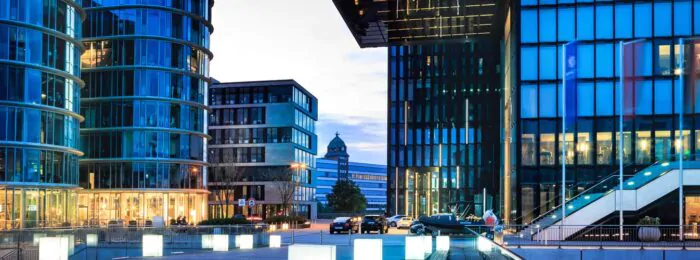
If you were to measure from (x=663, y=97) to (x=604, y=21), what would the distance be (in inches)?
240

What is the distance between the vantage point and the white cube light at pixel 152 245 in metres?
31.6

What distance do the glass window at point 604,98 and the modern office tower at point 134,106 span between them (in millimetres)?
42714

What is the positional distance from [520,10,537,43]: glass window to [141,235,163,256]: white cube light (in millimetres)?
31373

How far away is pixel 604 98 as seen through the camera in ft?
176

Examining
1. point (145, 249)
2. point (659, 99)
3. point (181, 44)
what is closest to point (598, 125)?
point (659, 99)

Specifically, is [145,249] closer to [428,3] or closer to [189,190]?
[428,3]

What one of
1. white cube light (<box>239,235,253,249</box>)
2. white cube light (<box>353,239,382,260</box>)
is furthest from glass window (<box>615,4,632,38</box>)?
white cube light (<box>353,239,382,260</box>)

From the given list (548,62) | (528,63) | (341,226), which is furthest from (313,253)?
(341,226)

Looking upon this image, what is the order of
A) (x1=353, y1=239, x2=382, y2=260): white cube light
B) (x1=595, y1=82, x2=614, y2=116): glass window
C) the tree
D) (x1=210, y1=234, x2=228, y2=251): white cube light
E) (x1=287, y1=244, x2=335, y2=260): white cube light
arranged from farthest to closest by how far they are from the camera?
the tree
(x1=595, y1=82, x2=614, y2=116): glass window
(x1=210, y1=234, x2=228, y2=251): white cube light
(x1=353, y1=239, x2=382, y2=260): white cube light
(x1=287, y1=244, x2=335, y2=260): white cube light

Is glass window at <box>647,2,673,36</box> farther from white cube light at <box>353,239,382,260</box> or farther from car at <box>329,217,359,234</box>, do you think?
white cube light at <box>353,239,382,260</box>

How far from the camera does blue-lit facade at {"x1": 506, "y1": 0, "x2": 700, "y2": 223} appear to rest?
2057 inches

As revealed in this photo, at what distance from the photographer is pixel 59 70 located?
59.6 m

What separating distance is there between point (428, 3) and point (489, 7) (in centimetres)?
507

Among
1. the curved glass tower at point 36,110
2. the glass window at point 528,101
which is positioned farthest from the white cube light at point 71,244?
the glass window at point 528,101
